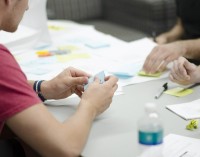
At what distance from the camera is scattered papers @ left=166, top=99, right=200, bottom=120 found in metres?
1.29

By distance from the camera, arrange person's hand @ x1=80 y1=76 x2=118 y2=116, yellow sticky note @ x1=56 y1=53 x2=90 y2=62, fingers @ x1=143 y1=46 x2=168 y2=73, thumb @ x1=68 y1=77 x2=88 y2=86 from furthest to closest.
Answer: yellow sticky note @ x1=56 y1=53 x2=90 y2=62
fingers @ x1=143 y1=46 x2=168 y2=73
thumb @ x1=68 y1=77 x2=88 y2=86
person's hand @ x1=80 y1=76 x2=118 y2=116

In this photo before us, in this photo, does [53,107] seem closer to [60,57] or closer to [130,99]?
[130,99]

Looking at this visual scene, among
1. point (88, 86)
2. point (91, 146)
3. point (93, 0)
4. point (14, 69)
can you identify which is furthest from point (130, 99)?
point (93, 0)

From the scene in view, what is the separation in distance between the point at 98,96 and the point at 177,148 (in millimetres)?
302

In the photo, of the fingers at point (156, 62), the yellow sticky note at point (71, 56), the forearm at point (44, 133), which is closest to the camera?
the forearm at point (44, 133)

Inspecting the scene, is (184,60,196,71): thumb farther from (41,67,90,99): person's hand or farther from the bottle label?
the bottle label

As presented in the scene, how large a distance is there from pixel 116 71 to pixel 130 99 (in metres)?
0.32

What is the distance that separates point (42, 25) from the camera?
7.39 feet

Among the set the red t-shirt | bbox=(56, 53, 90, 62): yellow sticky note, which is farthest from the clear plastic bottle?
bbox=(56, 53, 90, 62): yellow sticky note

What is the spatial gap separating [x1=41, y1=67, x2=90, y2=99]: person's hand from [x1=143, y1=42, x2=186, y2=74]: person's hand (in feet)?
1.24

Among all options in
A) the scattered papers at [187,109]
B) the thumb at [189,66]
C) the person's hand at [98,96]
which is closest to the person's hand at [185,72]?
the thumb at [189,66]

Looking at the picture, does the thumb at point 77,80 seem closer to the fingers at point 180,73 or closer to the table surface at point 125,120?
the table surface at point 125,120

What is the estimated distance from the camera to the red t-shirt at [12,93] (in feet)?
3.39

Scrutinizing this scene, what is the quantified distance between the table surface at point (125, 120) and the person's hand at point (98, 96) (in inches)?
2.7
